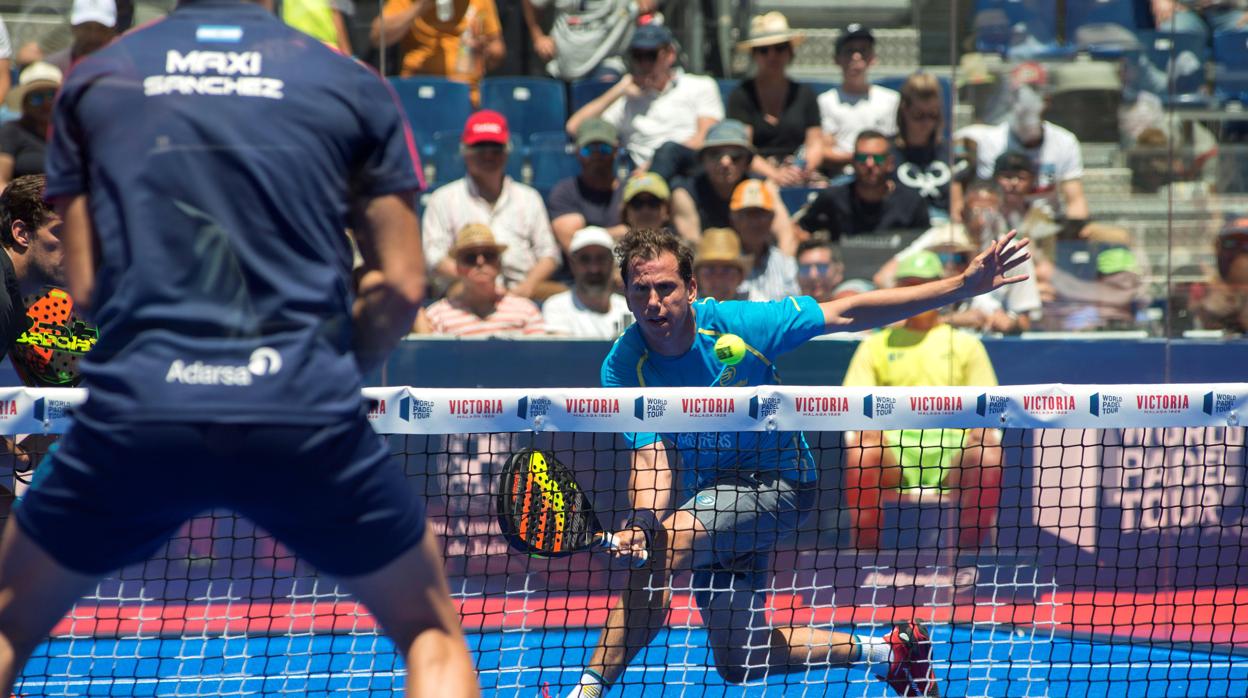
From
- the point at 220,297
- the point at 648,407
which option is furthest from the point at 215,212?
the point at 648,407

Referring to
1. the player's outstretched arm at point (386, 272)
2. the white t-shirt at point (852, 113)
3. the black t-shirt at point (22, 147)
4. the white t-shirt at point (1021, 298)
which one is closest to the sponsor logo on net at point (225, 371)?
the player's outstretched arm at point (386, 272)

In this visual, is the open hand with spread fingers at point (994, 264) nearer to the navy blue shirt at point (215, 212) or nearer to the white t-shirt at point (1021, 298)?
the navy blue shirt at point (215, 212)

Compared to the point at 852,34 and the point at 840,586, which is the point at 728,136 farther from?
the point at 840,586

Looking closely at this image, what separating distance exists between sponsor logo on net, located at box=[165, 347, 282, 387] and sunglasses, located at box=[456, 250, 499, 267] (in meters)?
5.23

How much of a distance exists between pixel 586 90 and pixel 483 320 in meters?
2.19

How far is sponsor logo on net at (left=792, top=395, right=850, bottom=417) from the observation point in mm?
4422

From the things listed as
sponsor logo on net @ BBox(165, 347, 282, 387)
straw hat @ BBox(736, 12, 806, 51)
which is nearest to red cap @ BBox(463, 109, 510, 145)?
straw hat @ BBox(736, 12, 806, 51)

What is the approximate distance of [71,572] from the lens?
253 centimetres

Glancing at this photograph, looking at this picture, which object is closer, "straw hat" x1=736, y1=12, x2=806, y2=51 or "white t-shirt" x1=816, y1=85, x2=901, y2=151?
"white t-shirt" x1=816, y1=85, x2=901, y2=151

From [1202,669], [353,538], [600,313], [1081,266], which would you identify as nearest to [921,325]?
[1081,266]

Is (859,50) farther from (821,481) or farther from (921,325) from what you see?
(821,481)

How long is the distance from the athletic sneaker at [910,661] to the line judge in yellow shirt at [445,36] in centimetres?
452

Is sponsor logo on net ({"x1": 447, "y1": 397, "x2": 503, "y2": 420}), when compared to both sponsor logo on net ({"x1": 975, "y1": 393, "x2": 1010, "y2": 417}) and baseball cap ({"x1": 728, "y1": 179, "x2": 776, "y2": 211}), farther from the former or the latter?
baseball cap ({"x1": 728, "y1": 179, "x2": 776, "y2": 211})

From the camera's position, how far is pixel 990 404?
446 centimetres
